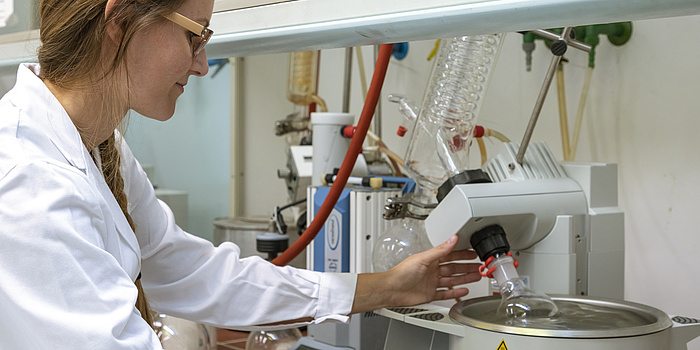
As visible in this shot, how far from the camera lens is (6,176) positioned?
2.22ft

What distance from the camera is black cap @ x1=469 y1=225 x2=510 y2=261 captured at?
3.32 feet

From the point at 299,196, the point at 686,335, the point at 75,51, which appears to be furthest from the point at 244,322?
the point at 299,196

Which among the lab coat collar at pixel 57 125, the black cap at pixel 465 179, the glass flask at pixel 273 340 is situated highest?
the lab coat collar at pixel 57 125

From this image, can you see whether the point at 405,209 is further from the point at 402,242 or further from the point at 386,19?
the point at 386,19

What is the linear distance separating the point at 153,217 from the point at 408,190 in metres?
0.53

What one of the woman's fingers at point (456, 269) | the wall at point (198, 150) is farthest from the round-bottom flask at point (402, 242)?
the wall at point (198, 150)

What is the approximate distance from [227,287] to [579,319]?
58 centimetres

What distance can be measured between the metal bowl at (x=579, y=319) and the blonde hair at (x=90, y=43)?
0.56 m

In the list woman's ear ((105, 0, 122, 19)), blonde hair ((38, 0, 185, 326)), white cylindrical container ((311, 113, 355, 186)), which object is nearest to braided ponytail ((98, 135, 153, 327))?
blonde hair ((38, 0, 185, 326))

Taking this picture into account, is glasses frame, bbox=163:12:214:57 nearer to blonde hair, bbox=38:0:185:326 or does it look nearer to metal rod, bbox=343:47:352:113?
blonde hair, bbox=38:0:185:326

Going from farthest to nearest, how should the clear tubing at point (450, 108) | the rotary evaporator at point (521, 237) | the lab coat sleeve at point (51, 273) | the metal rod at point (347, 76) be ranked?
the metal rod at point (347, 76), the clear tubing at point (450, 108), the rotary evaporator at point (521, 237), the lab coat sleeve at point (51, 273)

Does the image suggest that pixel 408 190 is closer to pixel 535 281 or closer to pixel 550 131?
pixel 535 281

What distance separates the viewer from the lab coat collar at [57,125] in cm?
75

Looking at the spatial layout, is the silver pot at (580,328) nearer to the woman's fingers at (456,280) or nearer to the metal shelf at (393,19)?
the woman's fingers at (456,280)
